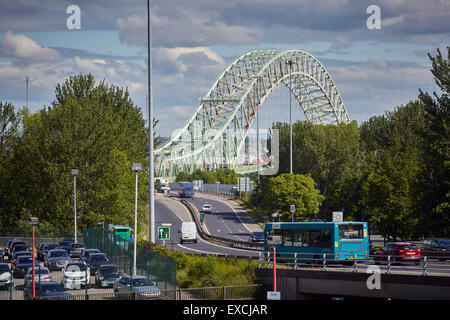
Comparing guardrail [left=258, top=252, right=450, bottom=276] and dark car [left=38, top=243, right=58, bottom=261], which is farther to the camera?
dark car [left=38, top=243, right=58, bottom=261]

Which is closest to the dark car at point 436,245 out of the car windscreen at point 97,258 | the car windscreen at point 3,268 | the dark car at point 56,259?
the car windscreen at point 97,258

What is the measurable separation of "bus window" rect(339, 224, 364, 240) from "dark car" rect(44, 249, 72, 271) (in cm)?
1916

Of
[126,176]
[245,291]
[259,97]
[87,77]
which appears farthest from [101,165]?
[259,97]

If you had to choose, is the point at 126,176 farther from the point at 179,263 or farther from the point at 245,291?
the point at 245,291

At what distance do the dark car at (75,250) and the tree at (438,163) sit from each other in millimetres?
27000

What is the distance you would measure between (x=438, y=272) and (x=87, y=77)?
64.5m

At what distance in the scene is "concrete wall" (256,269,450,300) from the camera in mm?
34781

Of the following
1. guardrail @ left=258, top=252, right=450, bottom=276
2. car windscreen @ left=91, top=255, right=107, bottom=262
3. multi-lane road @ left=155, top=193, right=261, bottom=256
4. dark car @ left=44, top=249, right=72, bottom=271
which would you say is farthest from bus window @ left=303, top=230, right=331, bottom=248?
multi-lane road @ left=155, top=193, right=261, bottom=256

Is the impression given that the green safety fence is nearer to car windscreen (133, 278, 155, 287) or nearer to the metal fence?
car windscreen (133, 278, 155, 287)

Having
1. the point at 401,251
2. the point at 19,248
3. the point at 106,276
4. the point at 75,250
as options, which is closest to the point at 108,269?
the point at 106,276

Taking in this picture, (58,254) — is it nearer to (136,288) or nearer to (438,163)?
(136,288)
